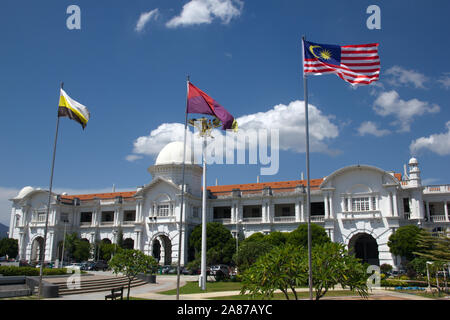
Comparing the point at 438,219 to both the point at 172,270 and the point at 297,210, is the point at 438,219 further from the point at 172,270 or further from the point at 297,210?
the point at 172,270

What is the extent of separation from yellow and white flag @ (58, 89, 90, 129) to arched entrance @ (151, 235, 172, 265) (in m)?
33.3

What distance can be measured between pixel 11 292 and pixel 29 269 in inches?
278

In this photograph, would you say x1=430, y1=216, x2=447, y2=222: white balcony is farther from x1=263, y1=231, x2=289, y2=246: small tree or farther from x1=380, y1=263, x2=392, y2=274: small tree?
x1=263, y1=231, x2=289, y2=246: small tree

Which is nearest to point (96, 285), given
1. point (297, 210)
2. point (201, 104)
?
point (201, 104)

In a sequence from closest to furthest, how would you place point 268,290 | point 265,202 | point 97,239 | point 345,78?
point 268,290 < point 345,78 < point 265,202 < point 97,239

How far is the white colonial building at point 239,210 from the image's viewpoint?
4541cm

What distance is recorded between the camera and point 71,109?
2298cm

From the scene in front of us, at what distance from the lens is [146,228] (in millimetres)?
55031

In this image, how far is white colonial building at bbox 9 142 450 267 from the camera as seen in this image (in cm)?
4541

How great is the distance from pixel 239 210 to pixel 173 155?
504 inches
